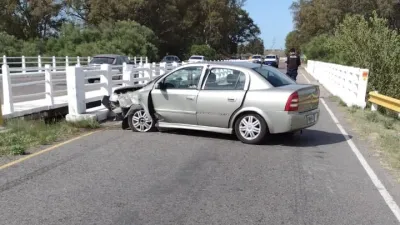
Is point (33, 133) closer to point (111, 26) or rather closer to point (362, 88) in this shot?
point (362, 88)

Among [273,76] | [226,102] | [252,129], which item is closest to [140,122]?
[226,102]

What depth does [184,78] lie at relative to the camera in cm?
978

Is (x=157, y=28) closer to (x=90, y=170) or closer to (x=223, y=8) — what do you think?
(x=223, y=8)

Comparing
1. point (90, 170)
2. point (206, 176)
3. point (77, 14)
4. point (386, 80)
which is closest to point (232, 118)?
point (206, 176)

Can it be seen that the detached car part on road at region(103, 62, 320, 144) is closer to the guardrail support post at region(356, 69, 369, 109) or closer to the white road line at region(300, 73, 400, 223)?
the white road line at region(300, 73, 400, 223)

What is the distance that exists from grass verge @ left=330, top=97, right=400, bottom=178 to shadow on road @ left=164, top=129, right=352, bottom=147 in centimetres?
66

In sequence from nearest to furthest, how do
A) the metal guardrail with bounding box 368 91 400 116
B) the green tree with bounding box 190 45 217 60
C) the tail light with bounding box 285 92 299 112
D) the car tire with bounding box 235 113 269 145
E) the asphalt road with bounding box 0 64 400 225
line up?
the asphalt road with bounding box 0 64 400 225, the tail light with bounding box 285 92 299 112, the car tire with bounding box 235 113 269 145, the metal guardrail with bounding box 368 91 400 116, the green tree with bounding box 190 45 217 60

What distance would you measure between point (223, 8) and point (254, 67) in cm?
8455

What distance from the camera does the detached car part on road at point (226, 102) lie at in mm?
8828

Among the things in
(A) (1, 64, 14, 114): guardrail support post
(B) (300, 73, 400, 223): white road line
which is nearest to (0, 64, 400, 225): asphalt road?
(B) (300, 73, 400, 223): white road line

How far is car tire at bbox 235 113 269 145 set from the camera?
8.95m

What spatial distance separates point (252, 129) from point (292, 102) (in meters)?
0.90

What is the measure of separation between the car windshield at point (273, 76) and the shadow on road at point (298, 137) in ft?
3.69

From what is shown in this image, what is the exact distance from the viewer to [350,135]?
10508 millimetres
